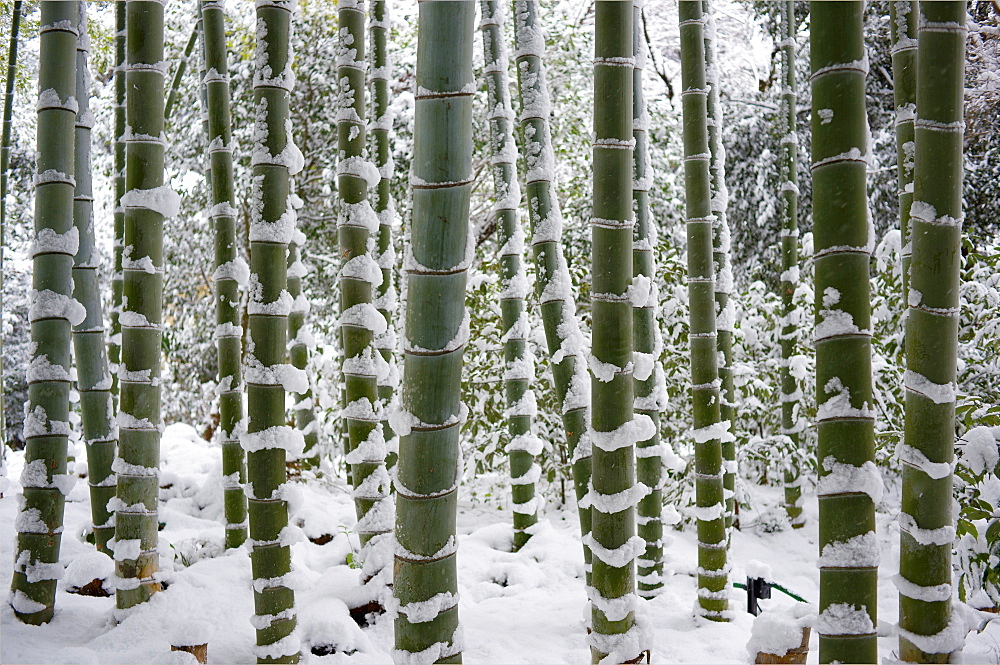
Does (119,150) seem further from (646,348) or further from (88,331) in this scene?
(646,348)

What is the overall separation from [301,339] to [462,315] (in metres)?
2.85

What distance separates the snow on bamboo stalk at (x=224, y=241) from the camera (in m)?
2.18

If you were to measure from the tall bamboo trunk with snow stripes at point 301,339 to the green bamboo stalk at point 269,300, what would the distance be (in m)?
0.43

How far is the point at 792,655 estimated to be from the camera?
1693mm

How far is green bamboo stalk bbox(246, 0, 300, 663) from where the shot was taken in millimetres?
1649

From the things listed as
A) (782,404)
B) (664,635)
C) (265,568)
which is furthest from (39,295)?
(782,404)

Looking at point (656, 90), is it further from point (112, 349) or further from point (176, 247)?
point (112, 349)

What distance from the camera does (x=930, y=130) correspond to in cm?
128

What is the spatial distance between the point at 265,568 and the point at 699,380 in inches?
56.0

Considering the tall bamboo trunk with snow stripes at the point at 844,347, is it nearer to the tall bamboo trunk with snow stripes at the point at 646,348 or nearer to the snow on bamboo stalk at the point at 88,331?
the tall bamboo trunk with snow stripes at the point at 646,348

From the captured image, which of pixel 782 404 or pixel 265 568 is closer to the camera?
pixel 265 568

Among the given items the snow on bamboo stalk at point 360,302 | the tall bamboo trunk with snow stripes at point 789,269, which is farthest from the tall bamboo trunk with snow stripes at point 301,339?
the tall bamboo trunk with snow stripes at point 789,269

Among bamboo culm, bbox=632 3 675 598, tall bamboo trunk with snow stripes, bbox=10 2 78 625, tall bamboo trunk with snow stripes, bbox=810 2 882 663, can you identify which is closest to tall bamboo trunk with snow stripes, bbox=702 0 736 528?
bamboo culm, bbox=632 3 675 598

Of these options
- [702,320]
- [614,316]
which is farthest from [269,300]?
[702,320]
